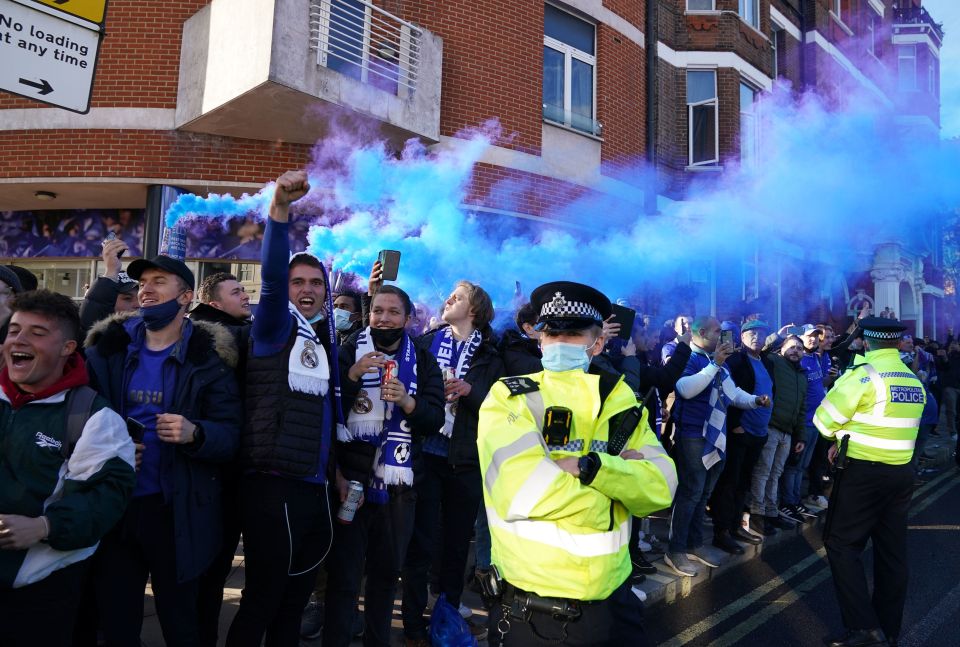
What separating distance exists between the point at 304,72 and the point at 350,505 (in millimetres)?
5733

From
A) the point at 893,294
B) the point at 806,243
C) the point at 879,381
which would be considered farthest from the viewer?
the point at 893,294

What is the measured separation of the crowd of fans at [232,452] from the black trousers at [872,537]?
85.8 inches

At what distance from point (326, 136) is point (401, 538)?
20.5 ft

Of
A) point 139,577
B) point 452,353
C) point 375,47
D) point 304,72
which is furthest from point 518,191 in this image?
point 139,577

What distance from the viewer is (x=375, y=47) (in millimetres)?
8562

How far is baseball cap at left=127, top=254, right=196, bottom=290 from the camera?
9.89 feet

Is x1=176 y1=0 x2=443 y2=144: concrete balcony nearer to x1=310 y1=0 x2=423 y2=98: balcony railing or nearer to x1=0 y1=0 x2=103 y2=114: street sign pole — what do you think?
x1=310 y1=0 x2=423 y2=98: balcony railing

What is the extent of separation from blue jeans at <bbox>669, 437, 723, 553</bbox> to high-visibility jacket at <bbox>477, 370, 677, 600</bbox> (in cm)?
356

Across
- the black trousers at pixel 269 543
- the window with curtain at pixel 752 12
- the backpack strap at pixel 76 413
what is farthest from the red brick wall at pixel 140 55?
the window with curtain at pixel 752 12

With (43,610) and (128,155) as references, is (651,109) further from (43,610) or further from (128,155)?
(43,610)

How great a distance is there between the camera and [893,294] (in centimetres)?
2053

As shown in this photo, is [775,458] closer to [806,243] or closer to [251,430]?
[251,430]

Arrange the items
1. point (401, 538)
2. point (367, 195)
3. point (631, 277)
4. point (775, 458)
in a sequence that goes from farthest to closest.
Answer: point (631, 277) < point (367, 195) < point (775, 458) < point (401, 538)

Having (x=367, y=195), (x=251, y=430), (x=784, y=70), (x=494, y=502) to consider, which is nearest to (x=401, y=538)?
(x=251, y=430)
